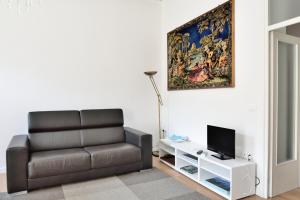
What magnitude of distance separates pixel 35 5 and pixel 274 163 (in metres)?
4.16

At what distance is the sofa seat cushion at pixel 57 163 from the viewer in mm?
2721

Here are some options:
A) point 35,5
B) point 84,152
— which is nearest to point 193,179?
point 84,152

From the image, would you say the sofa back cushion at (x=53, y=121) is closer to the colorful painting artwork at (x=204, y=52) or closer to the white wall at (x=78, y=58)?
the white wall at (x=78, y=58)

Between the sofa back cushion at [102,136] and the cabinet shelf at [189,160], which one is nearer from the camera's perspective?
the cabinet shelf at [189,160]

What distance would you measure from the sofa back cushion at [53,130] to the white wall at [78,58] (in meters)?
0.34

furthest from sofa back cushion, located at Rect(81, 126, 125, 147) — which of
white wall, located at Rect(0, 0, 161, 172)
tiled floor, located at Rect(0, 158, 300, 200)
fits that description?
tiled floor, located at Rect(0, 158, 300, 200)

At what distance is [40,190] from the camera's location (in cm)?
279

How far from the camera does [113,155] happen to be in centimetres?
313

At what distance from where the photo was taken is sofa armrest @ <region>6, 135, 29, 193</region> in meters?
2.60

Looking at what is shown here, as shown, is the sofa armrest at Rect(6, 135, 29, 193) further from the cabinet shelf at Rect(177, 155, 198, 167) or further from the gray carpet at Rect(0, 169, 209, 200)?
the cabinet shelf at Rect(177, 155, 198, 167)

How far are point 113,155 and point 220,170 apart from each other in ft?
4.78

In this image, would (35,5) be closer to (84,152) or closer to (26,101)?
(26,101)

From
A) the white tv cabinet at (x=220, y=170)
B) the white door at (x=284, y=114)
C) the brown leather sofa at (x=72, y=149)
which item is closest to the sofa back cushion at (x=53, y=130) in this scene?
the brown leather sofa at (x=72, y=149)

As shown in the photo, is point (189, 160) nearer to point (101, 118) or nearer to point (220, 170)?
point (220, 170)
